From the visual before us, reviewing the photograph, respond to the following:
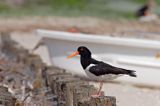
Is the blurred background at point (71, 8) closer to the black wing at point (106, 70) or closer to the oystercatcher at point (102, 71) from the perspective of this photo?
the oystercatcher at point (102, 71)

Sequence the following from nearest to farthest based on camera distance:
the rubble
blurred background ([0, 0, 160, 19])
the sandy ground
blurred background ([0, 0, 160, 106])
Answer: the rubble, the sandy ground, blurred background ([0, 0, 160, 106]), blurred background ([0, 0, 160, 19])

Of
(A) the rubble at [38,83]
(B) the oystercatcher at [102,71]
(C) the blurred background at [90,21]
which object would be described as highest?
(C) the blurred background at [90,21]

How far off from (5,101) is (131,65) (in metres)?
5.22

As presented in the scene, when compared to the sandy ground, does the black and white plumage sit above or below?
above

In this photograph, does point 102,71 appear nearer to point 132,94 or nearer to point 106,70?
point 106,70

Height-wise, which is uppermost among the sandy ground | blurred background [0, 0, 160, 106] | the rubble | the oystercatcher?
blurred background [0, 0, 160, 106]

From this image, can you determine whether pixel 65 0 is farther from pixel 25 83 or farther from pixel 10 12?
pixel 25 83

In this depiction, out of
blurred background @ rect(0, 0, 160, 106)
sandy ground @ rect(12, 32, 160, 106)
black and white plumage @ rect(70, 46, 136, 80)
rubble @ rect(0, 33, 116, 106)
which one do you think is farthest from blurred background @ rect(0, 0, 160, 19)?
black and white plumage @ rect(70, 46, 136, 80)

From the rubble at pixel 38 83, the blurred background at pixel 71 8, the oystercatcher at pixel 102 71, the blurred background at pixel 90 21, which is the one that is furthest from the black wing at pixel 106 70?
the blurred background at pixel 71 8

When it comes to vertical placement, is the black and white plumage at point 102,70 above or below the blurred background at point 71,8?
below

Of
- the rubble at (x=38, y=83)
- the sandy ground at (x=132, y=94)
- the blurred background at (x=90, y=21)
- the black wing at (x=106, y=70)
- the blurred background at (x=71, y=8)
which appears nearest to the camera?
the rubble at (x=38, y=83)

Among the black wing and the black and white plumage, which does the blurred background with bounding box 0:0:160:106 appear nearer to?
the black and white plumage

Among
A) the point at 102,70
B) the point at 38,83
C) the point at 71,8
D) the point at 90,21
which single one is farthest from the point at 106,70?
the point at 71,8

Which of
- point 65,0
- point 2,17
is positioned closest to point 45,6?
point 65,0
